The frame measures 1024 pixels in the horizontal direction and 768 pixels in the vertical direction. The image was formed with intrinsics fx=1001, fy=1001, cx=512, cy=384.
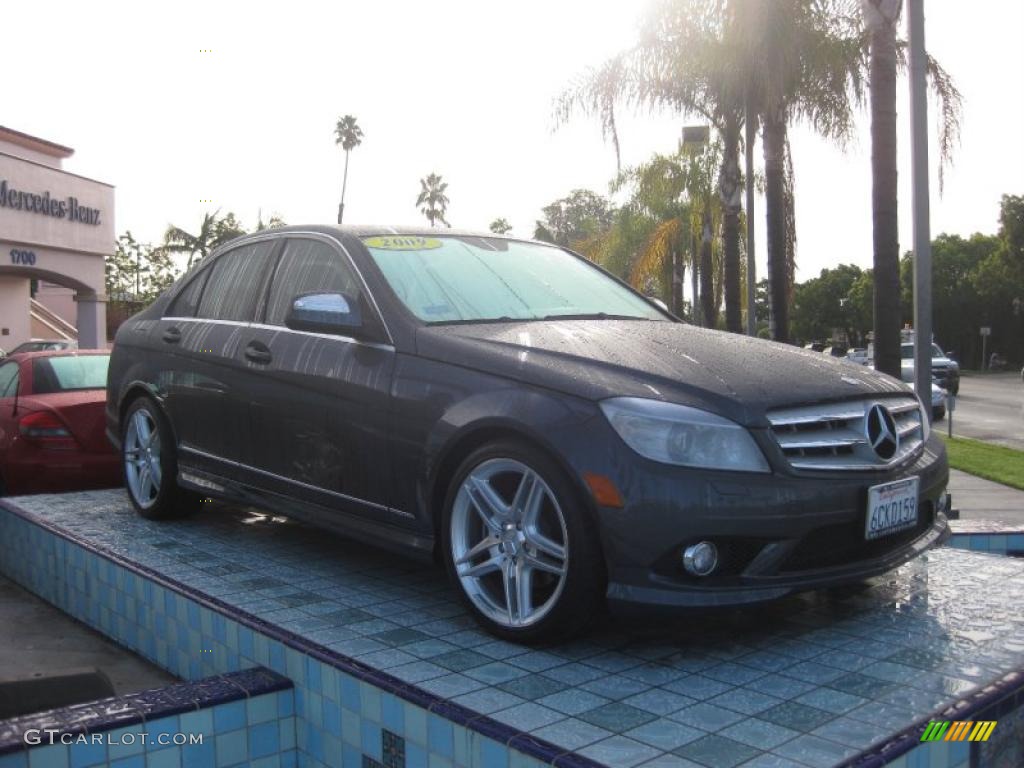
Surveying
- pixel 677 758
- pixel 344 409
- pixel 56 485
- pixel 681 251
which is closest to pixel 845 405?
pixel 677 758

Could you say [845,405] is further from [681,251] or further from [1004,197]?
[1004,197]

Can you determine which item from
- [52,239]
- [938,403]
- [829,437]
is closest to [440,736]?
[829,437]

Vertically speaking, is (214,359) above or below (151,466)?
above

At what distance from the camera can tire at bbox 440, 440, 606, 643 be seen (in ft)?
9.93

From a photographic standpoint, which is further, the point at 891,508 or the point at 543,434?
the point at 891,508

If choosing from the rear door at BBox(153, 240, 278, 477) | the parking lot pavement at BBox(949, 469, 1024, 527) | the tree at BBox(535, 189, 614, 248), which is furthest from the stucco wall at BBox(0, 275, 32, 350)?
the tree at BBox(535, 189, 614, 248)

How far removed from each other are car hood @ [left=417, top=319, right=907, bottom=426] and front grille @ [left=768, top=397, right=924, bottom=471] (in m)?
0.04

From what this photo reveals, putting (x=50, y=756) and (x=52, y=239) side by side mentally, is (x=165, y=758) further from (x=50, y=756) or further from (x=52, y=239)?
(x=52, y=239)

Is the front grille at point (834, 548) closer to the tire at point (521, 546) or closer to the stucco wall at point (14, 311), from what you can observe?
the tire at point (521, 546)

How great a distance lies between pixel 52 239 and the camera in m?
26.3

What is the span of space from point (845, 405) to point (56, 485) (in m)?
5.44

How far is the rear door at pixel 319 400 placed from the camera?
12.4ft

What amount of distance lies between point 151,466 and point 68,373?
96.5 inches

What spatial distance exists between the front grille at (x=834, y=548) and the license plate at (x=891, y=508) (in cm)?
3
